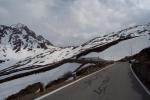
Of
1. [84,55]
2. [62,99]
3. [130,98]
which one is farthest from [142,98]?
[84,55]

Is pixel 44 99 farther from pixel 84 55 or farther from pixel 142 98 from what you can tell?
pixel 84 55

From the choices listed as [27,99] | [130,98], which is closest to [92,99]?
[130,98]

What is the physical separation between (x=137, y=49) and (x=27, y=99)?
167511mm

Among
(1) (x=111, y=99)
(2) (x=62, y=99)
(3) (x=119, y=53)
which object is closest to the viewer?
(1) (x=111, y=99)

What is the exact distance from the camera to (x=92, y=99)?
12.1m

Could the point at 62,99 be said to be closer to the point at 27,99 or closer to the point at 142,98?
the point at 27,99

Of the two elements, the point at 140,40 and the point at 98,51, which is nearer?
the point at 98,51

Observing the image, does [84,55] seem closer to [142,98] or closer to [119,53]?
[119,53]

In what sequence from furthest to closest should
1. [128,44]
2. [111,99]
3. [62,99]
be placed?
[128,44] < [62,99] < [111,99]

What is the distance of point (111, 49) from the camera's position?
182 meters

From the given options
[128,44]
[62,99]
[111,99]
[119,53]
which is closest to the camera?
[111,99]

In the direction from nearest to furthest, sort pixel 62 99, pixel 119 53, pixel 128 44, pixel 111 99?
pixel 111 99 → pixel 62 99 → pixel 119 53 → pixel 128 44

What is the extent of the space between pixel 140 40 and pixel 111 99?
624ft

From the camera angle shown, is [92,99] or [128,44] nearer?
[92,99]
